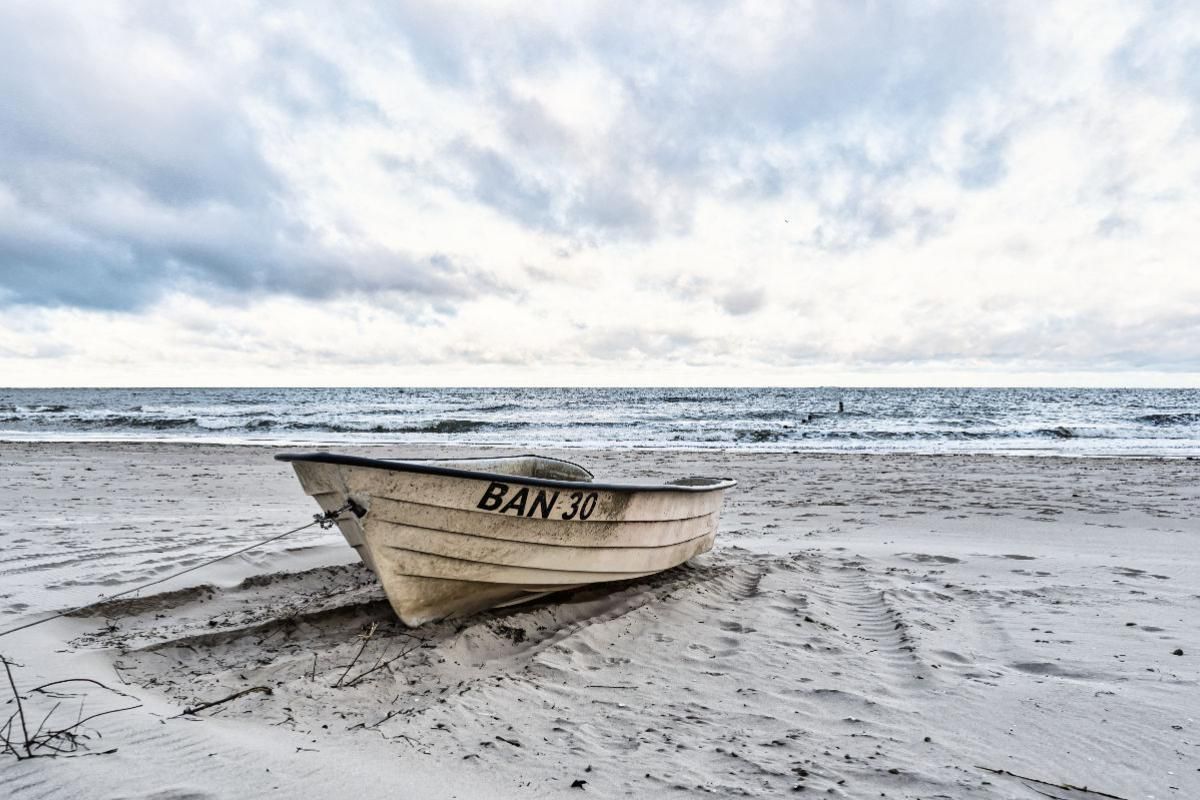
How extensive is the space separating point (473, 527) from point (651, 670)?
147 centimetres

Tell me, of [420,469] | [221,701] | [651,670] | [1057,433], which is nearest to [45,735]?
[221,701]

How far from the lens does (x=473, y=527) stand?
14.7 ft

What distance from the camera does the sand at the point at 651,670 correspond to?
275 cm

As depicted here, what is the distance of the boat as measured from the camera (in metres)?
4.21

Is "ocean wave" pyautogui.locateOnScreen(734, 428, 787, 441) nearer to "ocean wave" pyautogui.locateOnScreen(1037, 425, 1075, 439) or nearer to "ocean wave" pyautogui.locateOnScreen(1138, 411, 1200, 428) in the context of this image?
"ocean wave" pyautogui.locateOnScreen(1037, 425, 1075, 439)

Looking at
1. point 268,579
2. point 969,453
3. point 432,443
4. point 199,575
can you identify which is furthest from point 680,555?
point 432,443

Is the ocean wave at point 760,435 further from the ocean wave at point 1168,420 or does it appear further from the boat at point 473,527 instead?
the boat at point 473,527

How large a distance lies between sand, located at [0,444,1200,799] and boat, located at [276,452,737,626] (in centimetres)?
26

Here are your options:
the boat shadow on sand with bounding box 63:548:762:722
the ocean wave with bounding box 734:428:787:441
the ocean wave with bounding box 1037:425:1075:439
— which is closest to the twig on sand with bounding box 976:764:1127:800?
the boat shadow on sand with bounding box 63:548:762:722

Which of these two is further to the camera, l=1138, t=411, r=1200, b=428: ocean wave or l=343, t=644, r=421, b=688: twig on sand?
l=1138, t=411, r=1200, b=428: ocean wave

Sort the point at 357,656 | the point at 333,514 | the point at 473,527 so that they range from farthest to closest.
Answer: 1. the point at 473,527
2. the point at 333,514
3. the point at 357,656

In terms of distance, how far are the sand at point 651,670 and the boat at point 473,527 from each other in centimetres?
26

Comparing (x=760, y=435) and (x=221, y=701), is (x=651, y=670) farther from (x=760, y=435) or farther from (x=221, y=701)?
(x=760, y=435)

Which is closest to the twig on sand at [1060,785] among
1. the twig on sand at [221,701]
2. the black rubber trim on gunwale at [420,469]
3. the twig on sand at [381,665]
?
the black rubber trim on gunwale at [420,469]
